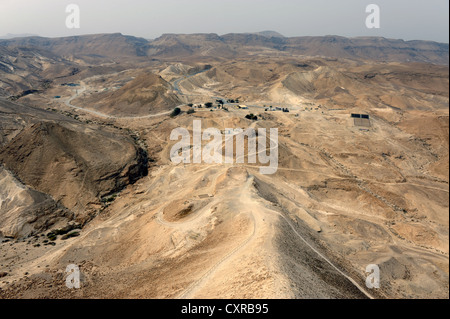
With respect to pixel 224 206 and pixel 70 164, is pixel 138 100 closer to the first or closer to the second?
pixel 70 164

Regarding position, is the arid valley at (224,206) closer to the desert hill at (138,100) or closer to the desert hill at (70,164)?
the desert hill at (70,164)

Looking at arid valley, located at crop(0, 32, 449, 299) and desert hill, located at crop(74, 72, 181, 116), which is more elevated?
desert hill, located at crop(74, 72, 181, 116)

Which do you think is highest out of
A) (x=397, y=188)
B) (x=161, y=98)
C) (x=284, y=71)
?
(x=284, y=71)

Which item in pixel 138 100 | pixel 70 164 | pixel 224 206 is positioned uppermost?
pixel 138 100

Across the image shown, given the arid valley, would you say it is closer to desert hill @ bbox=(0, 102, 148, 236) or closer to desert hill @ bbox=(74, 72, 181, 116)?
desert hill @ bbox=(0, 102, 148, 236)

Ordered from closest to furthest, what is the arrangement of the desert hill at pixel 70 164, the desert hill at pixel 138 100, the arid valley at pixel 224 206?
the arid valley at pixel 224 206, the desert hill at pixel 70 164, the desert hill at pixel 138 100

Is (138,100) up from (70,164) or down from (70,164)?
up

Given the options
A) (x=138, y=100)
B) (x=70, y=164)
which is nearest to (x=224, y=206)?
(x=70, y=164)

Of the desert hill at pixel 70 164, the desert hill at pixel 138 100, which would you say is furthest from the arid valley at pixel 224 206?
the desert hill at pixel 138 100

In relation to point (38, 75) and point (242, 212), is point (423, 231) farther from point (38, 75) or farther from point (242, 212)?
point (38, 75)

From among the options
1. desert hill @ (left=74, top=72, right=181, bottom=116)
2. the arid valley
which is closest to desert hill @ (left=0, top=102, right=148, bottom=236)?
the arid valley
